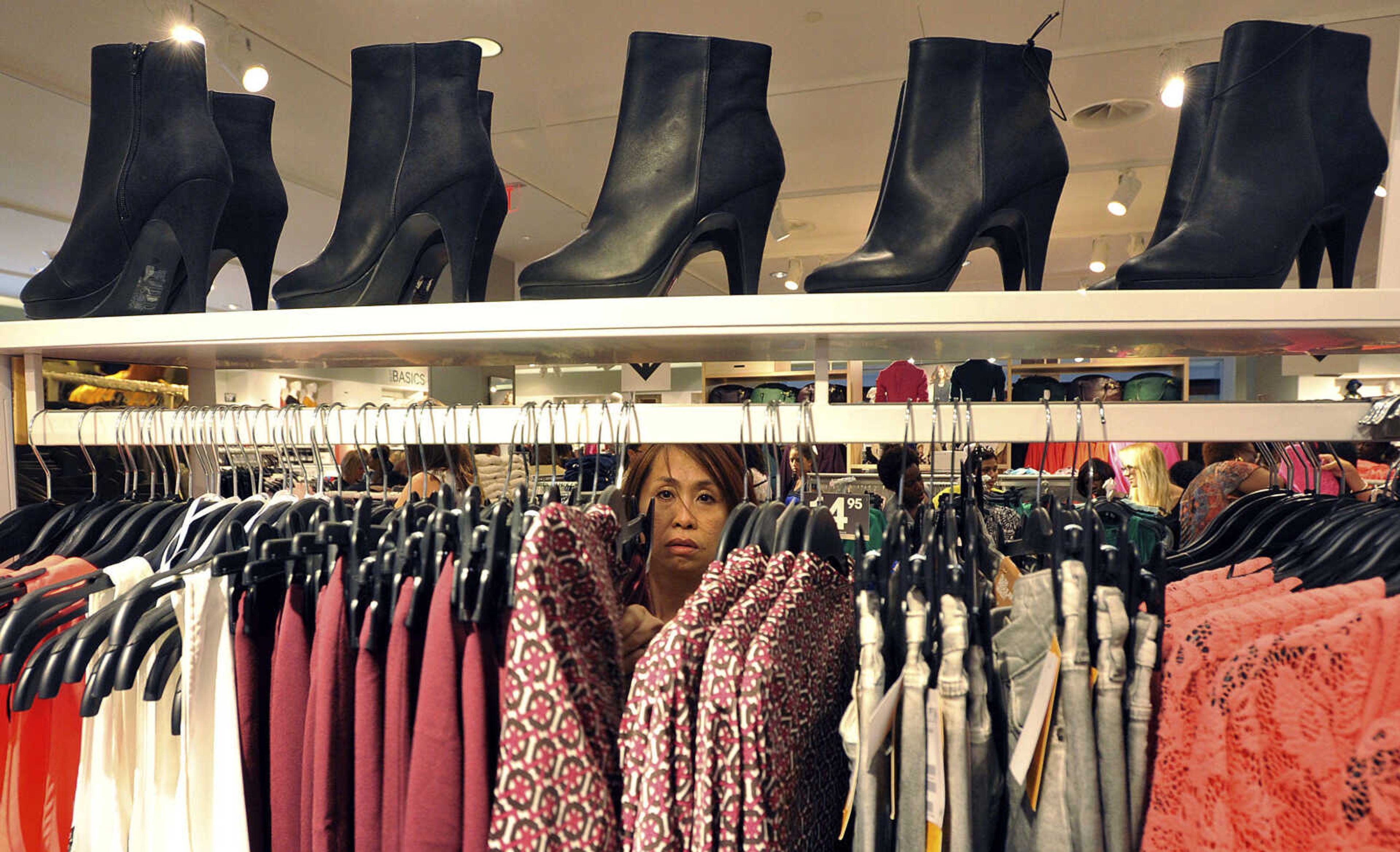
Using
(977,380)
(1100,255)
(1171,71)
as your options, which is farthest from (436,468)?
(1100,255)

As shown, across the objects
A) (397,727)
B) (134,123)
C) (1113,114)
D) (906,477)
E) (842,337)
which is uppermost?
(1113,114)

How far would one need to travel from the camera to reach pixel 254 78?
9.28 ft

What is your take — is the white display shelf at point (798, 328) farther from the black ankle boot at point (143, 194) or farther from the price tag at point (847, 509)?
the price tag at point (847, 509)

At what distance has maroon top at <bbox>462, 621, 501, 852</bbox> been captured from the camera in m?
0.71

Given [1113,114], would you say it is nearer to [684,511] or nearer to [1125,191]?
[1125,191]

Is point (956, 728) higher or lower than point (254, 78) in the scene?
lower

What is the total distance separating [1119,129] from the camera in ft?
12.5

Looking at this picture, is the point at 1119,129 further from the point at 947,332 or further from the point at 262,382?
the point at 262,382

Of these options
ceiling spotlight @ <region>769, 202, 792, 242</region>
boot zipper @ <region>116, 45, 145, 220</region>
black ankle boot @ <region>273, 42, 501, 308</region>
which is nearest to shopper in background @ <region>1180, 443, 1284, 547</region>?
black ankle boot @ <region>273, 42, 501, 308</region>

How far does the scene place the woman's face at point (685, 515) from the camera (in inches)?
58.8

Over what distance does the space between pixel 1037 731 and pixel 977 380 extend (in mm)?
2968

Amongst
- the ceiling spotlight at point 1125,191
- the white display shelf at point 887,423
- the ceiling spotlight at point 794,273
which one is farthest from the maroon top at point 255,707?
the ceiling spotlight at point 794,273

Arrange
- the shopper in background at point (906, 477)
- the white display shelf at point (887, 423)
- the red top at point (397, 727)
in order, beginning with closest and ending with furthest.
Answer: the red top at point (397, 727)
the white display shelf at point (887, 423)
the shopper in background at point (906, 477)

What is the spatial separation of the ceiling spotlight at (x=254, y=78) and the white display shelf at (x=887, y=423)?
2480 mm
